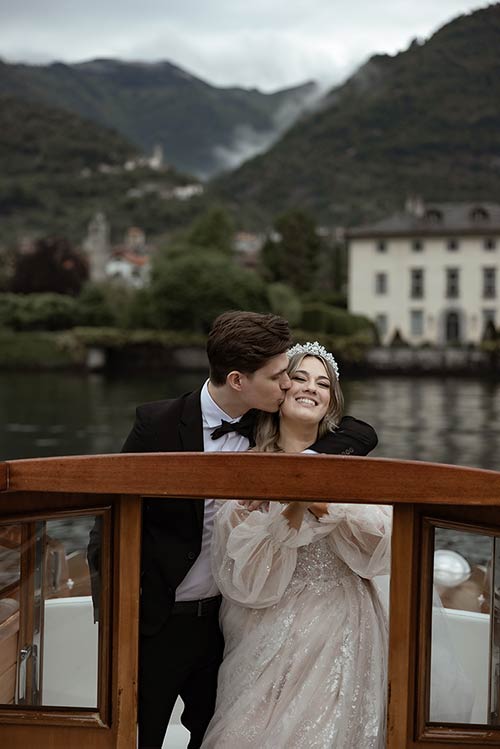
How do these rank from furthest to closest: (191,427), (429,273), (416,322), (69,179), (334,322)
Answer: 1. (69,179)
2. (416,322)
3. (429,273)
4. (334,322)
5. (191,427)

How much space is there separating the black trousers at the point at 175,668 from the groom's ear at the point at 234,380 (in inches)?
24.4

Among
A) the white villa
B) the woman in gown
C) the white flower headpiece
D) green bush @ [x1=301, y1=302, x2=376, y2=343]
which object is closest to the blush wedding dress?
the woman in gown

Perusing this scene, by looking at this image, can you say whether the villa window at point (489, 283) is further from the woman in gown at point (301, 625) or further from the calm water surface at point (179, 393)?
the woman in gown at point (301, 625)

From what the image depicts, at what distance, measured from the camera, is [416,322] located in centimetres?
6075

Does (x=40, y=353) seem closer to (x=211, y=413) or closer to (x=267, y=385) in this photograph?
(x=211, y=413)

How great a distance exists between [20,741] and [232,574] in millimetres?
637

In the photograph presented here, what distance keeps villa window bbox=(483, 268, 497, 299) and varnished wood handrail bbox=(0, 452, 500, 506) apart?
60.2 metres

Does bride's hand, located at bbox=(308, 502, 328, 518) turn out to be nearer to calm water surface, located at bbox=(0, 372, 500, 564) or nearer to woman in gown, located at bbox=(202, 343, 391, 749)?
woman in gown, located at bbox=(202, 343, 391, 749)

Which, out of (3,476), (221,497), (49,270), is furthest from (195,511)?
(49,270)

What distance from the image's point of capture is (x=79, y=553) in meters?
2.43

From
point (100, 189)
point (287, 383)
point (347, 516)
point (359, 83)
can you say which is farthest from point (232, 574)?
point (359, 83)

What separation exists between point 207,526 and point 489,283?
60.3 m

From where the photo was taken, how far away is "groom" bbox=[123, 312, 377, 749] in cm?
235

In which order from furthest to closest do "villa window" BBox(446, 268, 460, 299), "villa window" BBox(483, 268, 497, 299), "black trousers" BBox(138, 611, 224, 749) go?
"villa window" BBox(446, 268, 460, 299)
"villa window" BBox(483, 268, 497, 299)
"black trousers" BBox(138, 611, 224, 749)
